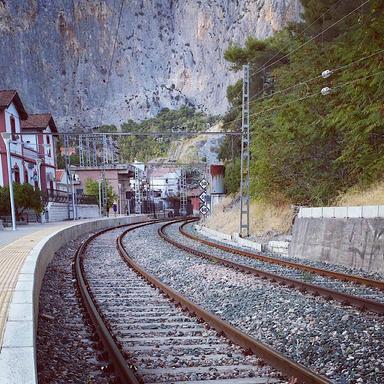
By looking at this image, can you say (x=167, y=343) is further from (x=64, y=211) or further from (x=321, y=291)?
(x=64, y=211)

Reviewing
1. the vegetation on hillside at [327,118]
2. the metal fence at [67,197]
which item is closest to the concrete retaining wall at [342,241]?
the vegetation on hillside at [327,118]

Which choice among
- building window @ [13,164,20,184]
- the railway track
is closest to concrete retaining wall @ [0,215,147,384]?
the railway track

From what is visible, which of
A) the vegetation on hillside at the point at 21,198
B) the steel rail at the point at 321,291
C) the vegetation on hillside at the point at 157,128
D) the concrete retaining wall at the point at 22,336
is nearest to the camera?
the concrete retaining wall at the point at 22,336

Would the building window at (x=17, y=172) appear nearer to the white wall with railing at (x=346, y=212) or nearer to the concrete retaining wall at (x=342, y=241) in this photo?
the concrete retaining wall at (x=342, y=241)

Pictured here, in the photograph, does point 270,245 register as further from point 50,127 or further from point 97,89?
point 97,89

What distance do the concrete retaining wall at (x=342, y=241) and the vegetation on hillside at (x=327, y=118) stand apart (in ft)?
10.0

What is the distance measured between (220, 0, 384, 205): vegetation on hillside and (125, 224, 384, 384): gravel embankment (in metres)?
6.77

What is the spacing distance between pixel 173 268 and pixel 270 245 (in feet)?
17.3

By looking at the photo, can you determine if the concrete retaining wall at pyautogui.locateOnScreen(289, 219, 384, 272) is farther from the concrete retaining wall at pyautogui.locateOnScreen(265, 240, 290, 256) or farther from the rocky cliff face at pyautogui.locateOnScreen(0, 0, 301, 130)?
the rocky cliff face at pyautogui.locateOnScreen(0, 0, 301, 130)

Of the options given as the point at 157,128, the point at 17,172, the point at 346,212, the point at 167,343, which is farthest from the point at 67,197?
the point at 157,128

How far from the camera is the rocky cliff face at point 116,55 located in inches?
5138

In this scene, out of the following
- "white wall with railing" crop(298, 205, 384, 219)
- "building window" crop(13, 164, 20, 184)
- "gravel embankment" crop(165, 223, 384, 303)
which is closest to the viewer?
"gravel embankment" crop(165, 223, 384, 303)

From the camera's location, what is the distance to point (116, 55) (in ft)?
489

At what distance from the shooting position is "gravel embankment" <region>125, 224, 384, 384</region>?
4.79 metres
